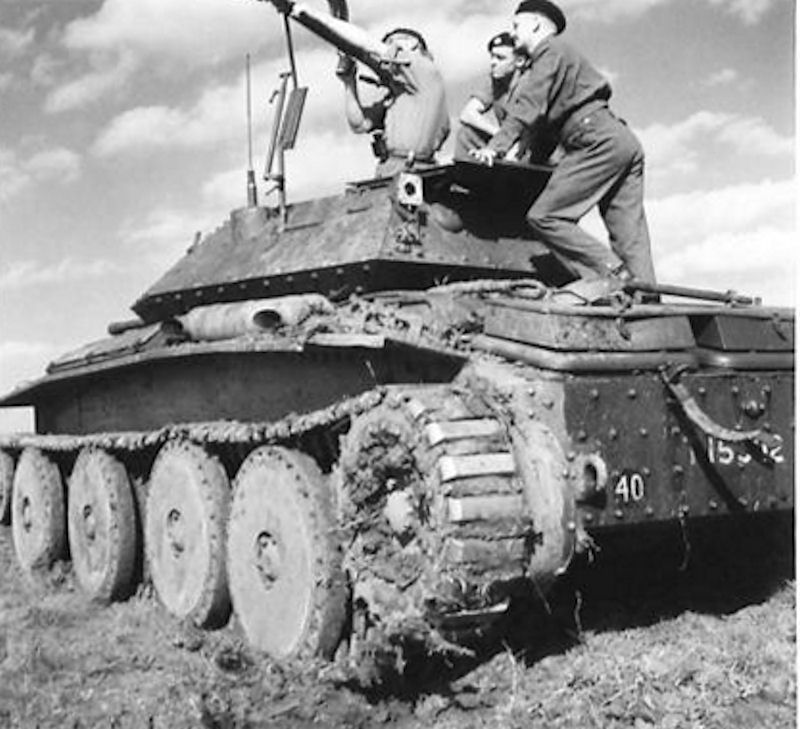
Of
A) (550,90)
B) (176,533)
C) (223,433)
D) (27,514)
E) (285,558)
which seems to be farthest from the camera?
(27,514)

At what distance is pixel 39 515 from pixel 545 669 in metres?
5.99

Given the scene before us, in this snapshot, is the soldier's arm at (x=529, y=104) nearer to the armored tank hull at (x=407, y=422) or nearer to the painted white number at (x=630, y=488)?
the armored tank hull at (x=407, y=422)

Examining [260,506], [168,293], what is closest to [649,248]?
[260,506]

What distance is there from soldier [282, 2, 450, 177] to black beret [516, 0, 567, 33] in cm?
114

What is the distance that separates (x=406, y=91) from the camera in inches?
354

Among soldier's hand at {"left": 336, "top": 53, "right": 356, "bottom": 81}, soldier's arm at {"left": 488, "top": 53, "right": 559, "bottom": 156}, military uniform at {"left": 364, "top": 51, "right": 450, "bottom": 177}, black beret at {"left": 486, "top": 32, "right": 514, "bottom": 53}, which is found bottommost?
soldier's arm at {"left": 488, "top": 53, "right": 559, "bottom": 156}

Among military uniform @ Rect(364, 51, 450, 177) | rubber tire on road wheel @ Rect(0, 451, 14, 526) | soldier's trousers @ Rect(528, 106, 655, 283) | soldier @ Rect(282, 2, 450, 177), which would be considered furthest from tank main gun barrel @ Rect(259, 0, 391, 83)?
rubber tire on road wheel @ Rect(0, 451, 14, 526)

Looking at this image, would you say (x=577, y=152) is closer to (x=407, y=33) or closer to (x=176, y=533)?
(x=407, y=33)

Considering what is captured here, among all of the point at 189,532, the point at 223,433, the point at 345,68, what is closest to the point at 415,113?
the point at 345,68

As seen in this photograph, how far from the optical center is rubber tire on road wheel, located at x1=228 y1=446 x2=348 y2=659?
258 inches

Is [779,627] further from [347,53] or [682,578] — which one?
[347,53]

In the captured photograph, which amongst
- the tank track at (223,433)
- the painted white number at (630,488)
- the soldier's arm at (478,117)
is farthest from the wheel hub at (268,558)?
the soldier's arm at (478,117)

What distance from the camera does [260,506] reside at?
720 cm

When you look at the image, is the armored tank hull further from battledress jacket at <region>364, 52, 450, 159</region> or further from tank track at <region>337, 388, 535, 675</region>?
battledress jacket at <region>364, 52, 450, 159</region>
